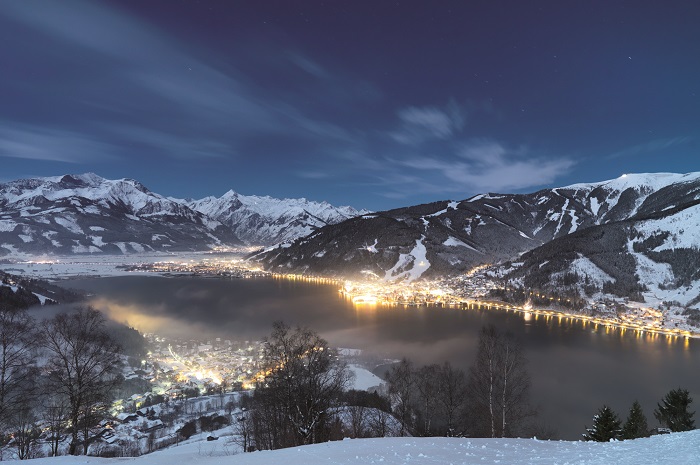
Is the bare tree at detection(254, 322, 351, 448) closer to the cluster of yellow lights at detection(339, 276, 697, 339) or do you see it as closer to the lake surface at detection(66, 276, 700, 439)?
the lake surface at detection(66, 276, 700, 439)

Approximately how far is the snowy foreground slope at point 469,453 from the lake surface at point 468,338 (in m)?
36.2

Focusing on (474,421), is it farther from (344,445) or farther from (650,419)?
(650,419)

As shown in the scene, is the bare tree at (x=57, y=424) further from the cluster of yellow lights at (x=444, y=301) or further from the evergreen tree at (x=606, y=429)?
the cluster of yellow lights at (x=444, y=301)

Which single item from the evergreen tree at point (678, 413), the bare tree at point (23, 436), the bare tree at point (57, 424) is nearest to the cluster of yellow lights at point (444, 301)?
the evergreen tree at point (678, 413)

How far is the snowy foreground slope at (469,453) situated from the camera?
1033cm

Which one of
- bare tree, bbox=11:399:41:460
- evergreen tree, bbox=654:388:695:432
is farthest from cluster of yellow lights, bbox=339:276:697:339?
bare tree, bbox=11:399:41:460

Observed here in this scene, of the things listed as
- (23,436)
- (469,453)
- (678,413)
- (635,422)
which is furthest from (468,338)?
(23,436)

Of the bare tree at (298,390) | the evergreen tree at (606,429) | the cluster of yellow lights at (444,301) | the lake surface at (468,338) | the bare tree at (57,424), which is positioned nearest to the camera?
the bare tree at (57,424)

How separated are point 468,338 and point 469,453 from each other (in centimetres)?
7812

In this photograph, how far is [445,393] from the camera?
26453 millimetres

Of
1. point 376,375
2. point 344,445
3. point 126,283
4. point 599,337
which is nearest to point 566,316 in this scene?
point 599,337

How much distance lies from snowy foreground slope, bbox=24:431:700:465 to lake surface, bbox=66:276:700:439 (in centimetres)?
3620

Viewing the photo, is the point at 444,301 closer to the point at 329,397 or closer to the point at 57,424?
the point at 329,397

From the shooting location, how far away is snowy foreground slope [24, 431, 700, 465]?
1033 centimetres
